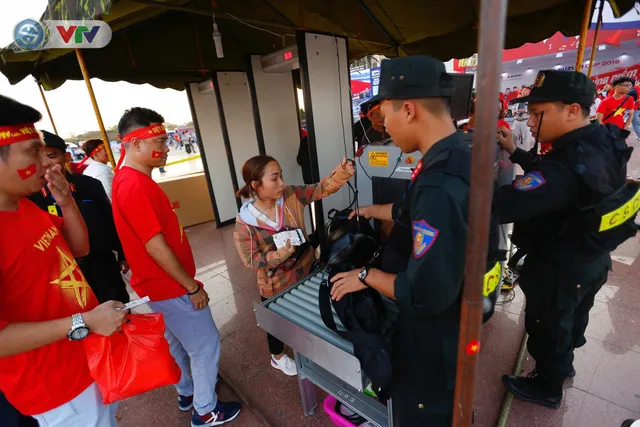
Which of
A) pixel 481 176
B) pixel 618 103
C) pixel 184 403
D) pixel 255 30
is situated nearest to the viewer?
pixel 481 176

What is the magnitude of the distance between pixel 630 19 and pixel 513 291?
40.5 ft

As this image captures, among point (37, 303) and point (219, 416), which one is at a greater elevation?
point (37, 303)

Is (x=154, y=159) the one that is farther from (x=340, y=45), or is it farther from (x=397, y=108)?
(x=340, y=45)

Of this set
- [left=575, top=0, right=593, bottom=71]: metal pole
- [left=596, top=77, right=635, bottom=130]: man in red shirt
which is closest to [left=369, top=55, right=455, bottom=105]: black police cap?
[left=575, top=0, right=593, bottom=71]: metal pole

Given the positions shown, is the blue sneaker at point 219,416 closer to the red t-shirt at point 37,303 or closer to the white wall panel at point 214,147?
the red t-shirt at point 37,303

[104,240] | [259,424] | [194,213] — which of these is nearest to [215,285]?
[104,240]

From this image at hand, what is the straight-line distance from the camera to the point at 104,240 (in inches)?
88.3

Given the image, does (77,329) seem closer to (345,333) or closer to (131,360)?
(131,360)

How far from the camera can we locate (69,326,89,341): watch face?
1.09 m

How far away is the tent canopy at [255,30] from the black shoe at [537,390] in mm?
3383

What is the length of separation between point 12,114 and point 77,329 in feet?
2.63

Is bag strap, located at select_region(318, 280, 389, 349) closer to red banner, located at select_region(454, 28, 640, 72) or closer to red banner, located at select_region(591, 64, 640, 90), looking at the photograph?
red banner, located at select_region(454, 28, 640, 72)

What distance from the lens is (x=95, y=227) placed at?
7.23 feet

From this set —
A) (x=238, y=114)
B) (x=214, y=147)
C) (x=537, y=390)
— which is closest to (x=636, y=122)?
(x=537, y=390)
